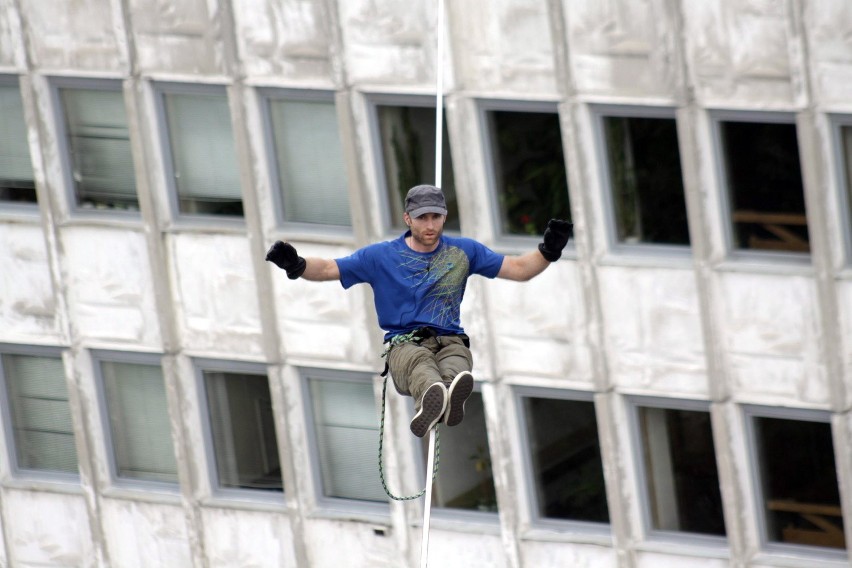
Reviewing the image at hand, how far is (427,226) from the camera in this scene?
20.4 metres

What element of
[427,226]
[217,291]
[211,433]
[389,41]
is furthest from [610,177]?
[427,226]

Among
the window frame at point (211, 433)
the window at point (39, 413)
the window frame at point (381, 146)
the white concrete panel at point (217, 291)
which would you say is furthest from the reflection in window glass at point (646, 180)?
the window at point (39, 413)

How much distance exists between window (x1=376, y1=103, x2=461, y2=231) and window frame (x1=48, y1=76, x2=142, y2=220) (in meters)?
3.90

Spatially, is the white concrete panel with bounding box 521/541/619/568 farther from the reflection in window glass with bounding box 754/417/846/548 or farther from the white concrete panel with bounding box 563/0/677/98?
the white concrete panel with bounding box 563/0/677/98

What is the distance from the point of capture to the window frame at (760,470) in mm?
29469

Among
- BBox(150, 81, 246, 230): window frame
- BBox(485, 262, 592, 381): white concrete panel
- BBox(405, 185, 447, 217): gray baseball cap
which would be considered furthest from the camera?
BBox(150, 81, 246, 230): window frame

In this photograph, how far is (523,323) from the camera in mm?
30750

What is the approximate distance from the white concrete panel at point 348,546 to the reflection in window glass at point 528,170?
5.03m

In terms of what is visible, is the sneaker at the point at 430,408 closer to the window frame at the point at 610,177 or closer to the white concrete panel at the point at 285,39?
the window frame at the point at 610,177

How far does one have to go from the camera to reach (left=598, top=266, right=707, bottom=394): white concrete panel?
96.9ft

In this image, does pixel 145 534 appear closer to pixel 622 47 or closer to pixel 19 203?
pixel 19 203

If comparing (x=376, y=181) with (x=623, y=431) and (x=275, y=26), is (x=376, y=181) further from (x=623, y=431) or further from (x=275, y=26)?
(x=623, y=431)

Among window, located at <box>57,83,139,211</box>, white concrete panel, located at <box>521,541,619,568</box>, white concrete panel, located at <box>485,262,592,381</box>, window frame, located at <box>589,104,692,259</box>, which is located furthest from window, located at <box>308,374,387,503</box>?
window frame, located at <box>589,104,692,259</box>

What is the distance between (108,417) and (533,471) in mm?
6995
